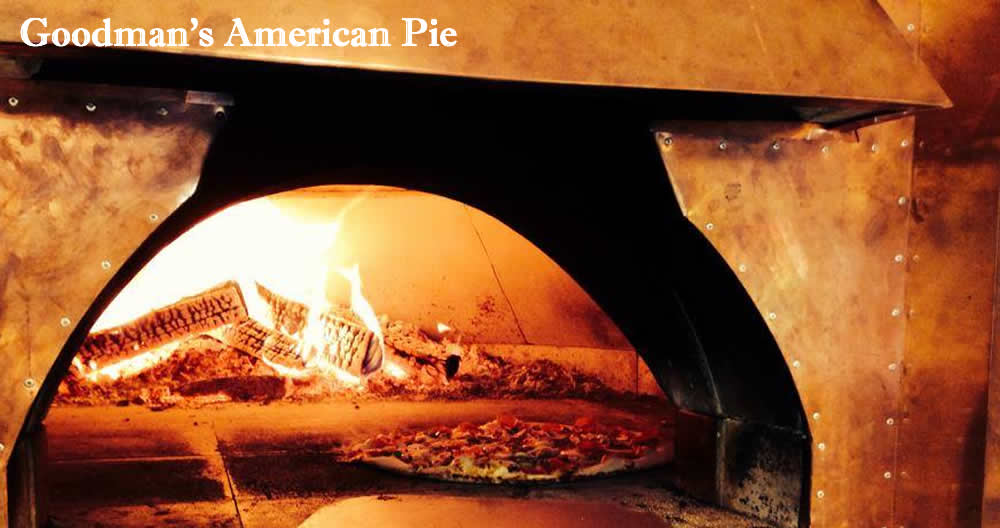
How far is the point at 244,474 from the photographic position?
2.85 metres

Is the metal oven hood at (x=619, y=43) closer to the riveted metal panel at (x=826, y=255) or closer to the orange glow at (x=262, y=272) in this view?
the riveted metal panel at (x=826, y=255)

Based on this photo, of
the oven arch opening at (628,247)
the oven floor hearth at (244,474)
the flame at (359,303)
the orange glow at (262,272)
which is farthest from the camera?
the flame at (359,303)

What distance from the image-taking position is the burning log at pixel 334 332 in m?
4.40

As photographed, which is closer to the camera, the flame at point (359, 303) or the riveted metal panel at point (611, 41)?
the riveted metal panel at point (611, 41)

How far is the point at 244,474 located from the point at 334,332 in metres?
1.61

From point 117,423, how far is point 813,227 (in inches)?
118

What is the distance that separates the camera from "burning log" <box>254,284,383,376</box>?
14.4ft

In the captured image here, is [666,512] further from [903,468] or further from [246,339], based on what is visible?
[246,339]

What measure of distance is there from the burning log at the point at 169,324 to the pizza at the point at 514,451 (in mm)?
1383

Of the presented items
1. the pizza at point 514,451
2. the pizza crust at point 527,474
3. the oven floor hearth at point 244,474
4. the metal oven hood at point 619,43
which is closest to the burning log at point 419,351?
the oven floor hearth at point 244,474

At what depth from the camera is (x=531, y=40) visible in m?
1.75

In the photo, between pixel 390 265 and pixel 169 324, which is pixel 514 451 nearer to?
pixel 390 265

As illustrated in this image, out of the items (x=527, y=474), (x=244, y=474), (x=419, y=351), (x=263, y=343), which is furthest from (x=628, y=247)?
(x=263, y=343)

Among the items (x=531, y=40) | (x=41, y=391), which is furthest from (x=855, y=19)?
(x=41, y=391)
